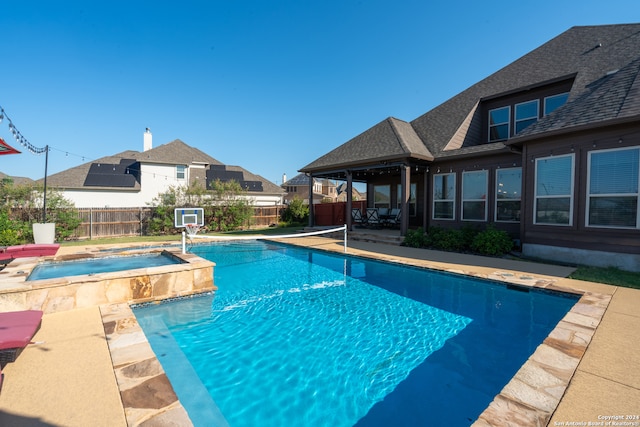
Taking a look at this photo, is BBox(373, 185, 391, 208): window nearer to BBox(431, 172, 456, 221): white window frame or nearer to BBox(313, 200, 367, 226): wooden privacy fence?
BBox(313, 200, 367, 226): wooden privacy fence

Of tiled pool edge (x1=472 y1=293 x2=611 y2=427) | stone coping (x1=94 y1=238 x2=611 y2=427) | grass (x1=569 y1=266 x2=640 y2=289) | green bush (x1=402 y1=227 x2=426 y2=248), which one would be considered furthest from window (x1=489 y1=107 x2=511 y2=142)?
tiled pool edge (x1=472 y1=293 x2=611 y2=427)

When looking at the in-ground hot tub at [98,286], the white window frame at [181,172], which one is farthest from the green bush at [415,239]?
the white window frame at [181,172]

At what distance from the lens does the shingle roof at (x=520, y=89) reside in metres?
8.64

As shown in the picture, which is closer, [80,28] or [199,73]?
[80,28]

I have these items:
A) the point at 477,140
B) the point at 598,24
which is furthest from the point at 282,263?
the point at 598,24

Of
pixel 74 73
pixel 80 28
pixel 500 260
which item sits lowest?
pixel 500 260

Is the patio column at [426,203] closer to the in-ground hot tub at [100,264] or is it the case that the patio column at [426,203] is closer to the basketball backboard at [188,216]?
the in-ground hot tub at [100,264]

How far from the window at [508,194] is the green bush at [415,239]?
2.69 metres

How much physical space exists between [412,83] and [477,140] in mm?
5652

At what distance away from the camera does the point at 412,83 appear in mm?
16672

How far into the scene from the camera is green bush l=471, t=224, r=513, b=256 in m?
9.04

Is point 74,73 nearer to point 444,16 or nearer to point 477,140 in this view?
point 444,16

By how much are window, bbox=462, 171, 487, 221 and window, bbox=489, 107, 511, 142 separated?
9.15 feet

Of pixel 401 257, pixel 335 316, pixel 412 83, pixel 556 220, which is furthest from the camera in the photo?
pixel 412 83
